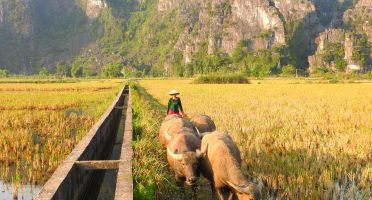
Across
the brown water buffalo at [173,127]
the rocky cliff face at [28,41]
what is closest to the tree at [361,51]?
the rocky cliff face at [28,41]

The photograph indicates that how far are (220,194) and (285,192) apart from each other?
1.10m

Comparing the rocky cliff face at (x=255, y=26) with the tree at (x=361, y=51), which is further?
the rocky cliff face at (x=255, y=26)

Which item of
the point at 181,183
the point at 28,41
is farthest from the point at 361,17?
the point at 181,183

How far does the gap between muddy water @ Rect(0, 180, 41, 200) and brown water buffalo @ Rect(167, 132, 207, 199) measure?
2254 millimetres

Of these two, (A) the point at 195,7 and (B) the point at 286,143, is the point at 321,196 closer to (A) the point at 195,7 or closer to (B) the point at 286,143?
(B) the point at 286,143

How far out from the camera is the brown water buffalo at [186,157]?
192 inches

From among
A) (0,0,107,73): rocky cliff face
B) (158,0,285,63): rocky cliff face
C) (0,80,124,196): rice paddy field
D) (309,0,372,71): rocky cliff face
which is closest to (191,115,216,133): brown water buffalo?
(0,80,124,196): rice paddy field

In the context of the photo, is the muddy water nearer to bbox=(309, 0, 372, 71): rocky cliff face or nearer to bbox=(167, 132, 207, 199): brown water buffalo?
bbox=(167, 132, 207, 199): brown water buffalo

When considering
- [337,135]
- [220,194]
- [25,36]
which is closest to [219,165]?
[220,194]

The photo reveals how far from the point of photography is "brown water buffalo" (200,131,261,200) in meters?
4.19

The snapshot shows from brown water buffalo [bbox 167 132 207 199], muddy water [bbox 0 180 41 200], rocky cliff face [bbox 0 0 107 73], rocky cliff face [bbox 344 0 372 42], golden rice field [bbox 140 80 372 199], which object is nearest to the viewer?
brown water buffalo [bbox 167 132 207 199]

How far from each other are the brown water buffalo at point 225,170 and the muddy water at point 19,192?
2753 millimetres

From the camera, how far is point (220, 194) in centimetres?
464

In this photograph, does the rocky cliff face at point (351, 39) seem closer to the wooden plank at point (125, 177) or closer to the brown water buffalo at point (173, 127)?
the brown water buffalo at point (173, 127)
